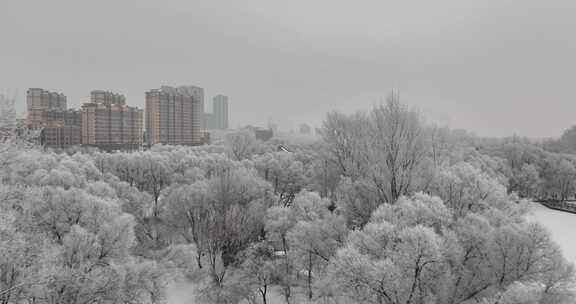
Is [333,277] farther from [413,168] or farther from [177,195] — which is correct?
[177,195]

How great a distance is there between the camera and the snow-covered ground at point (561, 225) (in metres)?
20.2

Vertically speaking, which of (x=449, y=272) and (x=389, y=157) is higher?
(x=389, y=157)

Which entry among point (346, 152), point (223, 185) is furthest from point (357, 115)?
point (223, 185)

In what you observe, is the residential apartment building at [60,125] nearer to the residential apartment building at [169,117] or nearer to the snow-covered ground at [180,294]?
the residential apartment building at [169,117]

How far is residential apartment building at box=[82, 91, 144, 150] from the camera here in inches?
3073

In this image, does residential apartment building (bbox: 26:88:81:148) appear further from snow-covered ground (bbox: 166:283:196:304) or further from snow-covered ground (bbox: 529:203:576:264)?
snow-covered ground (bbox: 529:203:576:264)

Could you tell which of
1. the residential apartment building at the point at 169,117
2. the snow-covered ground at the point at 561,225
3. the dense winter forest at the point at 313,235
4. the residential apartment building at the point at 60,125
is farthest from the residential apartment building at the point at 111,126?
the snow-covered ground at the point at 561,225

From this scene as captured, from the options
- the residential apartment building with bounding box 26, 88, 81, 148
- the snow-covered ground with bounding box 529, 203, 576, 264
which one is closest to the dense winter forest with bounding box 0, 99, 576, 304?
the snow-covered ground with bounding box 529, 203, 576, 264

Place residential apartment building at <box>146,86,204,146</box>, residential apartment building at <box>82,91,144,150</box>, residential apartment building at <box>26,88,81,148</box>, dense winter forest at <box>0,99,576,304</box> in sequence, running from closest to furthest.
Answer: dense winter forest at <box>0,99,576,304</box> → residential apartment building at <box>26,88,81,148</box> → residential apartment building at <box>82,91,144,150</box> → residential apartment building at <box>146,86,204,146</box>

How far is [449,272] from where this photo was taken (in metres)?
10.7

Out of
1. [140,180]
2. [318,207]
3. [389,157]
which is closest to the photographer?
[389,157]

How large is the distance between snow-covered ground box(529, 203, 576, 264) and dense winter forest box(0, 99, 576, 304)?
4567 mm

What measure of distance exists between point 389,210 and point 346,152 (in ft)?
46.4

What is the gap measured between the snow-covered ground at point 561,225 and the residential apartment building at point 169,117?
9077 cm
